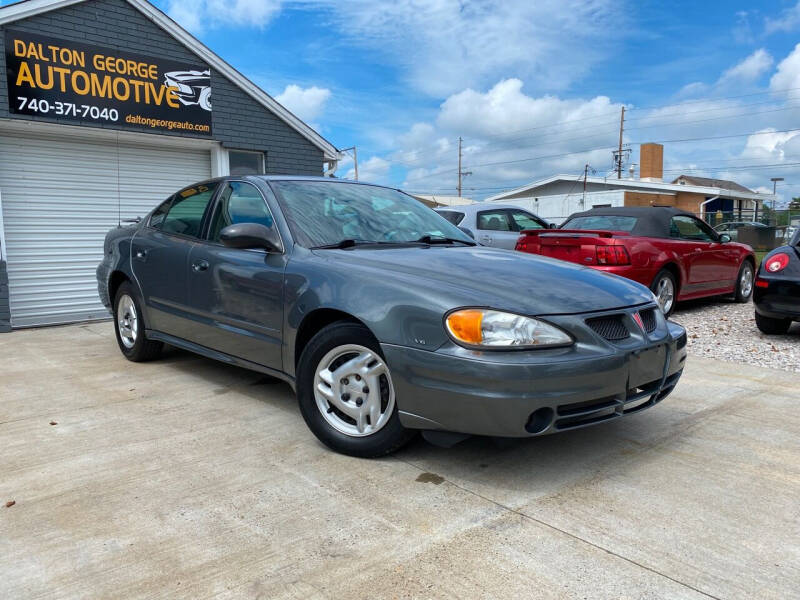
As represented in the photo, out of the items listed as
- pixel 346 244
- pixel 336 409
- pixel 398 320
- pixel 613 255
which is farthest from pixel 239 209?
pixel 613 255

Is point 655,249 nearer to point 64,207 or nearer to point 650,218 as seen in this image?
point 650,218

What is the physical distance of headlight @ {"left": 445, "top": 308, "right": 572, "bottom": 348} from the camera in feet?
9.16

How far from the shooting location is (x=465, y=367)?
2.77 metres

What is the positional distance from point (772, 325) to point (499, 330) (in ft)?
17.7

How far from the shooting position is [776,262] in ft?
21.2

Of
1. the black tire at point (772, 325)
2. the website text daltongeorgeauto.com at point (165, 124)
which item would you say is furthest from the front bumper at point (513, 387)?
the website text daltongeorgeauto.com at point (165, 124)

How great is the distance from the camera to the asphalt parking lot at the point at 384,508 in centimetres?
224

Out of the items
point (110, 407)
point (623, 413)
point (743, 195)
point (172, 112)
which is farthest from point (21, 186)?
point (743, 195)

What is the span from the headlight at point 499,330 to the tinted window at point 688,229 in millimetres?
5871

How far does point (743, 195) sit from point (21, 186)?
40.0 metres

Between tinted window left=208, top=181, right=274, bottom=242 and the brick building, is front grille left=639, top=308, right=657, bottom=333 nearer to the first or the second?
tinted window left=208, top=181, right=274, bottom=242

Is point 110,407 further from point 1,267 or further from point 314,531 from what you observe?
point 1,267

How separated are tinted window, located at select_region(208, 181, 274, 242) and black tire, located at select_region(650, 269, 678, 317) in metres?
5.08

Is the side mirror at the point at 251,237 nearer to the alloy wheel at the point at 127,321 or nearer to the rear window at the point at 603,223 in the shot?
the alloy wheel at the point at 127,321
